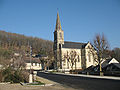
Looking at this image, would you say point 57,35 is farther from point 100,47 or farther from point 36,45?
point 36,45

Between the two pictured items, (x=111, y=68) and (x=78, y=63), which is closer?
(x=111, y=68)

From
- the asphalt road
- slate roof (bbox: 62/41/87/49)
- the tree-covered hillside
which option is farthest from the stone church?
the asphalt road

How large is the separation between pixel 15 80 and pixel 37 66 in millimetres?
65127

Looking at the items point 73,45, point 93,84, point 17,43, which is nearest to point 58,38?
point 73,45

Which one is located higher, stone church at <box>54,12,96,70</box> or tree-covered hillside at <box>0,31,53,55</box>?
tree-covered hillside at <box>0,31,53,55</box>

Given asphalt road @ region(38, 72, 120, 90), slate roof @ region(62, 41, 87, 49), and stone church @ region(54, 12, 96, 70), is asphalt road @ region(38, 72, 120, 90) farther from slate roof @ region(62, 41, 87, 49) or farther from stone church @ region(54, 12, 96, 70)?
slate roof @ region(62, 41, 87, 49)

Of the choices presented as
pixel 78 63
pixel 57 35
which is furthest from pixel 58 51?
pixel 78 63

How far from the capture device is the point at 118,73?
2408 cm

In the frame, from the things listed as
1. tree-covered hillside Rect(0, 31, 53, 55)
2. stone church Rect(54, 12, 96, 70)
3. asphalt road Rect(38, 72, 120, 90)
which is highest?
tree-covered hillside Rect(0, 31, 53, 55)

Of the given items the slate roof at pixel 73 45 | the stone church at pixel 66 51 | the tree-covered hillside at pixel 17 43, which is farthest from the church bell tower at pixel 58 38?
the tree-covered hillside at pixel 17 43

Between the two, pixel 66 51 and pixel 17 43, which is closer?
pixel 66 51

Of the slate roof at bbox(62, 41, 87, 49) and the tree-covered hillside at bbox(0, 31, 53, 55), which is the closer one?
the slate roof at bbox(62, 41, 87, 49)

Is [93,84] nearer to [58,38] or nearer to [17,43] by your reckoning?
[58,38]

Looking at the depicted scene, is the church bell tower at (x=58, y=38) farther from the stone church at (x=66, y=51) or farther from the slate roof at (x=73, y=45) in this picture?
the slate roof at (x=73, y=45)
